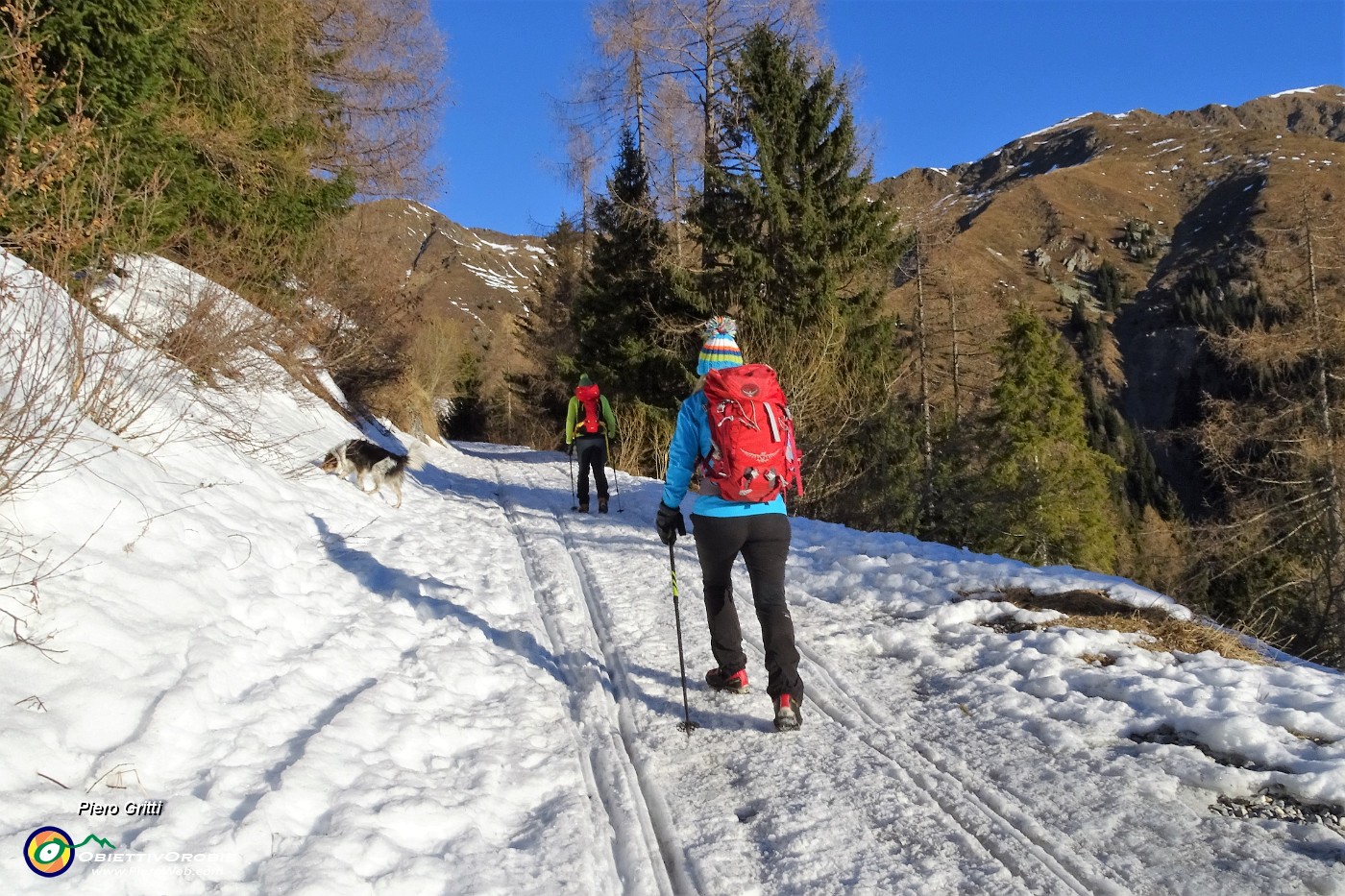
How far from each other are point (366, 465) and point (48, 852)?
319 inches

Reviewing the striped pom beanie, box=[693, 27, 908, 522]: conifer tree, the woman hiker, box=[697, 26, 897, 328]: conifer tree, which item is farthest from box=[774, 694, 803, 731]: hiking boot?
box=[697, 26, 897, 328]: conifer tree

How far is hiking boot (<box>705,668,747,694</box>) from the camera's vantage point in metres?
4.69

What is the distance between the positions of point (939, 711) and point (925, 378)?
19.5 m

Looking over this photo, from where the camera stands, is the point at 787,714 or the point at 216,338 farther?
the point at 216,338

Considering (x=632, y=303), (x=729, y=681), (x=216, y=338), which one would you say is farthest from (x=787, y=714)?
(x=632, y=303)

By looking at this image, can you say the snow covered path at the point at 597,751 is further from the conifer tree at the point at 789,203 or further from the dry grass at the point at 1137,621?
the conifer tree at the point at 789,203

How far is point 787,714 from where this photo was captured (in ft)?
13.6

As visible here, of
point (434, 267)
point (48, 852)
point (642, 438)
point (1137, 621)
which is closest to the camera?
point (48, 852)

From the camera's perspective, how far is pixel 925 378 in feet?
74.0

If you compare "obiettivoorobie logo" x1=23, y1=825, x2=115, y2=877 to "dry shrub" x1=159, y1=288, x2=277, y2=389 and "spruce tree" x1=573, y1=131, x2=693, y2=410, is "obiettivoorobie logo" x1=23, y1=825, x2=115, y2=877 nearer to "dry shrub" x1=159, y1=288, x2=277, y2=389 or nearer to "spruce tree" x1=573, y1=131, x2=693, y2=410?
"dry shrub" x1=159, y1=288, x2=277, y2=389

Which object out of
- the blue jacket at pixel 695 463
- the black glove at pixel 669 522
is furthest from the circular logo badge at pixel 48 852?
the black glove at pixel 669 522

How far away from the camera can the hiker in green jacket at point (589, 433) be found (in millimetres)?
11352

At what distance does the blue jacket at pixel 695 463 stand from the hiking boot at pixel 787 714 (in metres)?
1.07

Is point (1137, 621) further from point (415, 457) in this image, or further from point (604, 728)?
point (415, 457)
